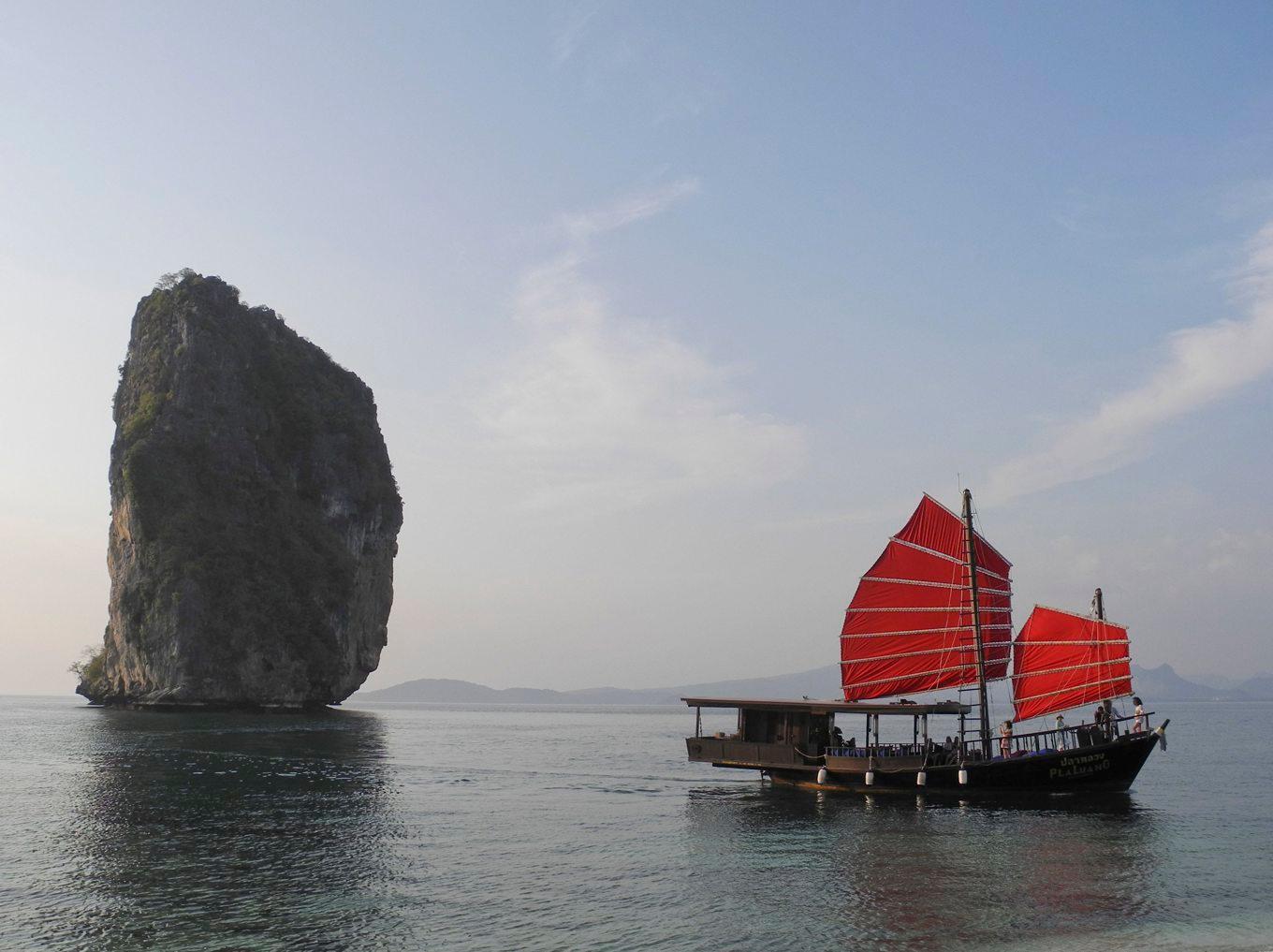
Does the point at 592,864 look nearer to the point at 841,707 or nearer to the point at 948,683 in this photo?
the point at 841,707

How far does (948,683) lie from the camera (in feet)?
124

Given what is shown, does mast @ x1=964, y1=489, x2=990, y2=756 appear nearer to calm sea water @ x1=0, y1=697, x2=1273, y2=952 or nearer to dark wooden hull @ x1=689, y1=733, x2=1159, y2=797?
dark wooden hull @ x1=689, y1=733, x2=1159, y2=797

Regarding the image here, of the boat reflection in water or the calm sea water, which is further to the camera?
the boat reflection in water

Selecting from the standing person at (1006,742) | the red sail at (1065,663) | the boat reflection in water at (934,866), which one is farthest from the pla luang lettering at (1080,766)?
the red sail at (1065,663)

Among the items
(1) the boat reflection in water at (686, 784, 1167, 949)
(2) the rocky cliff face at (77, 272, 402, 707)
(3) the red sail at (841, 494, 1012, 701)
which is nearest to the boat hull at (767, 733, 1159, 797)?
(1) the boat reflection in water at (686, 784, 1167, 949)

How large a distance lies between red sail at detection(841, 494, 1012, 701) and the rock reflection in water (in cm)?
1924

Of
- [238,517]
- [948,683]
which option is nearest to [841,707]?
[948,683]

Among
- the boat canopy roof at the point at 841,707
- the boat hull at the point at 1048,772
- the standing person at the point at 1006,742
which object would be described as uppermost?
the boat canopy roof at the point at 841,707

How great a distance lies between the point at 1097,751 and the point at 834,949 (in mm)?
21206

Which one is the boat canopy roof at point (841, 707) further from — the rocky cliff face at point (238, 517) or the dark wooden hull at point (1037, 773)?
the rocky cliff face at point (238, 517)

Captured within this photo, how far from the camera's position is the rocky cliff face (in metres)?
87.1

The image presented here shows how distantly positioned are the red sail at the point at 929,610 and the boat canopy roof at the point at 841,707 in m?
1.95

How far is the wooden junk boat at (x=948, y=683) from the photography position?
33625mm

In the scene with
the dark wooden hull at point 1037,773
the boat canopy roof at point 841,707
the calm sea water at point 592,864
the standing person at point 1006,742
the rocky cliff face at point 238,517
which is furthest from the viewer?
the rocky cliff face at point 238,517
